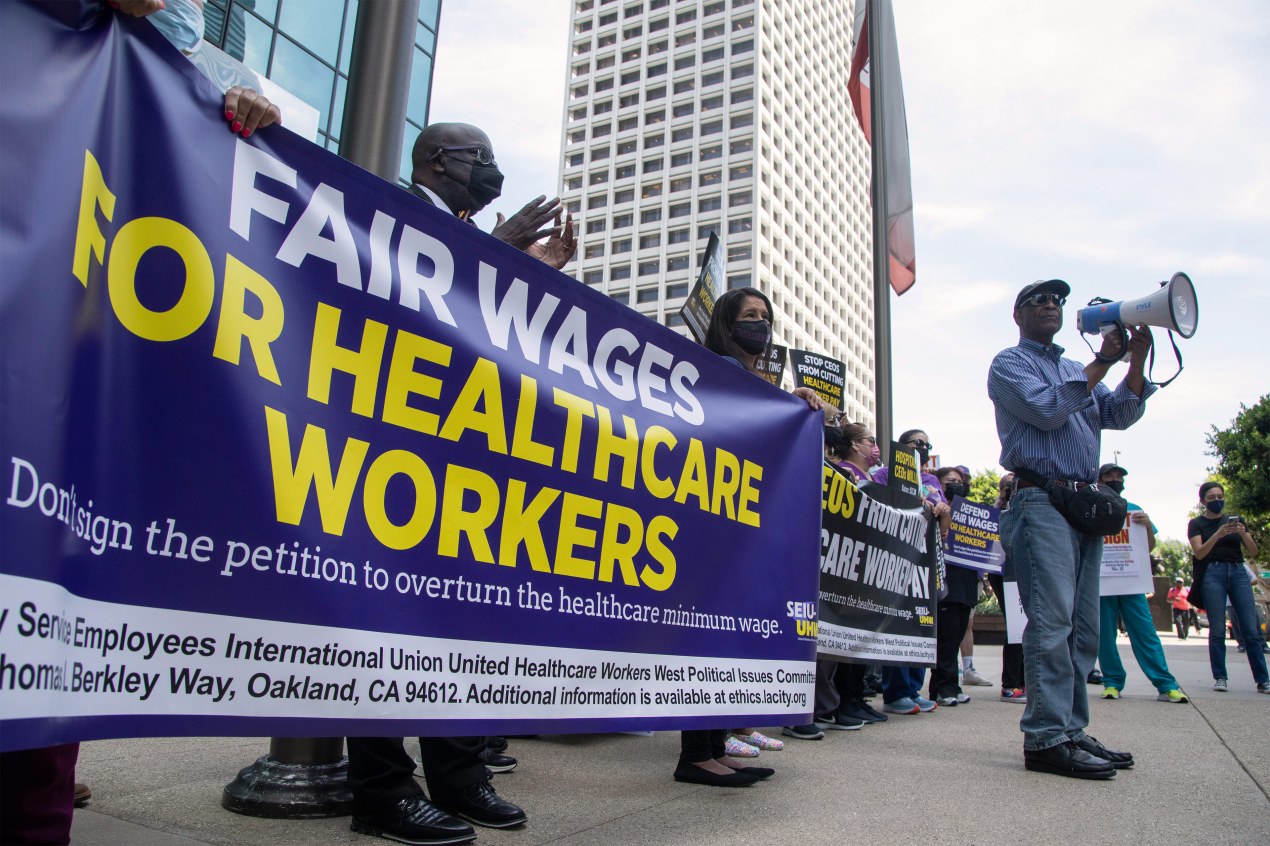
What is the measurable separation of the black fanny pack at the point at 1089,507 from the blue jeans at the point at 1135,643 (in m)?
3.33

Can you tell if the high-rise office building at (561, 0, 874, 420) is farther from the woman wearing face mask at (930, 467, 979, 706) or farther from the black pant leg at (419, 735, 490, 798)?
the black pant leg at (419, 735, 490, 798)

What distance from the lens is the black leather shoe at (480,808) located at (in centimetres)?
252

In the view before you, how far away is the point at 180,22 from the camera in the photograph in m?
2.21

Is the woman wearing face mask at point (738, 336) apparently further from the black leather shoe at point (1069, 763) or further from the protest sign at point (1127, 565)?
the protest sign at point (1127, 565)

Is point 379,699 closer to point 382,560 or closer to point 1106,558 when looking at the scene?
point 382,560

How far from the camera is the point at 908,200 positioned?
888cm

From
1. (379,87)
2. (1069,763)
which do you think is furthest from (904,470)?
(379,87)

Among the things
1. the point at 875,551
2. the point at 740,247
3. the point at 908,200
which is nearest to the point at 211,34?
the point at 908,200

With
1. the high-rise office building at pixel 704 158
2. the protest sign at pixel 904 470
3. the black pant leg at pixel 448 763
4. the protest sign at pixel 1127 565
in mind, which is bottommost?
the black pant leg at pixel 448 763

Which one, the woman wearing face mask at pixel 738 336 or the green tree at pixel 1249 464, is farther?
the green tree at pixel 1249 464

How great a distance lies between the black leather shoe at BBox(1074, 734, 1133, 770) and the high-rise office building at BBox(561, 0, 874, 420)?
73.2m

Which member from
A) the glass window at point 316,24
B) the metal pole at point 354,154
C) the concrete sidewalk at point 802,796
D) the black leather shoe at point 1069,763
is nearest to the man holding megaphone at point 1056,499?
the black leather shoe at point 1069,763

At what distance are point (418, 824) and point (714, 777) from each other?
1238mm

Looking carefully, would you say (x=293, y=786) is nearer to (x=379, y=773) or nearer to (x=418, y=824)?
(x=379, y=773)
